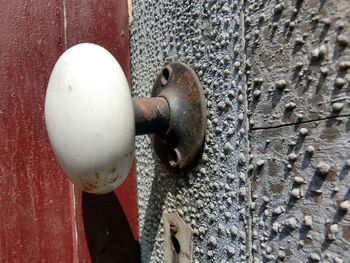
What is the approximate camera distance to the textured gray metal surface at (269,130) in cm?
35

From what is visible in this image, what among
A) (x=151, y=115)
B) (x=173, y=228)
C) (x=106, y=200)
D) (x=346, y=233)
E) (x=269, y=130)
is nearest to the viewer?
(x=346, y=233)

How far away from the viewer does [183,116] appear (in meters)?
0.63

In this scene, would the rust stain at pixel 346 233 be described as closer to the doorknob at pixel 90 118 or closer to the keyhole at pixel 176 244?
the doorknob at pixel 90 118

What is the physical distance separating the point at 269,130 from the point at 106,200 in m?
0.62

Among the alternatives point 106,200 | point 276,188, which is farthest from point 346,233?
point 106,200

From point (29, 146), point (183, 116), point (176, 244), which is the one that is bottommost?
point (176, 244)

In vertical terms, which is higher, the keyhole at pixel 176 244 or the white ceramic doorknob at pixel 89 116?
the white ceramic doorknob at pixel 89 116

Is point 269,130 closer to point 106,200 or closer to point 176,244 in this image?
point 176,244

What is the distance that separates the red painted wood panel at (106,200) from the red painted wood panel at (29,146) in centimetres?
5

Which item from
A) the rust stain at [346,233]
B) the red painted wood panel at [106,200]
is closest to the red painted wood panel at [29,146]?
the red painted wood panel at [106,200]

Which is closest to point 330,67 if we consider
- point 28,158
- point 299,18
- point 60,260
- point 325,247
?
point 299,18

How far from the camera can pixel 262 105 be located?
45 cm

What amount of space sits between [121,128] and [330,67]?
0.33 meters

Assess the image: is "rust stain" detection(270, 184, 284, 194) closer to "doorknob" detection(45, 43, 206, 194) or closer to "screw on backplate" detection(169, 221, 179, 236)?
"doorknob" detection(45, 43, 206, 194)
